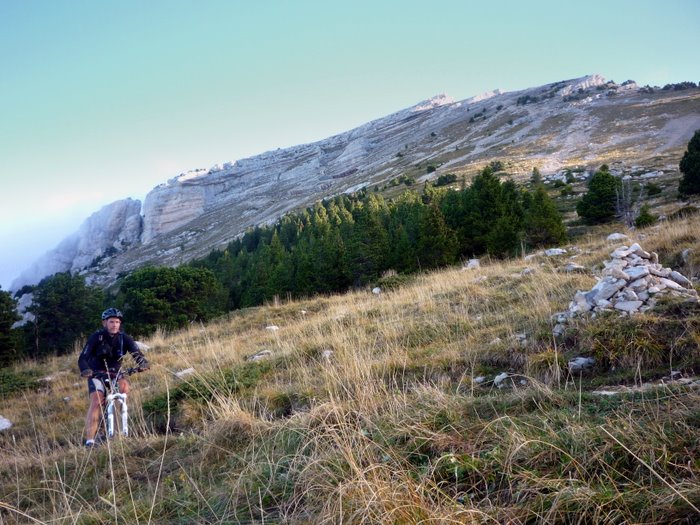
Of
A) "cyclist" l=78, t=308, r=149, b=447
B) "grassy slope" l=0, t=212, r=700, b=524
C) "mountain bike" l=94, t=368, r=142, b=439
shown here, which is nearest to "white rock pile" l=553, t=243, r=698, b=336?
"grassy slope" l=0, t=212, r=700, b=524

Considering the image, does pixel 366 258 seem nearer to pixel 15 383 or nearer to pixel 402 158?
pixel 15 383

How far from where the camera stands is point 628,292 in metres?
4.64

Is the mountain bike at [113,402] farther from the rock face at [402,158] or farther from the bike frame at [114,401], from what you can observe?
the rock face at [402,158]

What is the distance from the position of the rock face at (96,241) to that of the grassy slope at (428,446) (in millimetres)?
128676

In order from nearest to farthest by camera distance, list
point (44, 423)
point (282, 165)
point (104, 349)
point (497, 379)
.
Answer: point (497, 379) → point (104, 349) → point (44, 423) → point (282, 165)

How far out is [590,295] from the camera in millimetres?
4949

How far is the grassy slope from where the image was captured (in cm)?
176

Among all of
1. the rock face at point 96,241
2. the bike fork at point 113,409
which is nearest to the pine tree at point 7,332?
the bike fork at point 113,409

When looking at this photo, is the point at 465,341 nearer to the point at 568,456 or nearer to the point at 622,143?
the point at 568,456

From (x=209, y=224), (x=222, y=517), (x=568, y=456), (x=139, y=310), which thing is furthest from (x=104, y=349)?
(x=209, y=224)

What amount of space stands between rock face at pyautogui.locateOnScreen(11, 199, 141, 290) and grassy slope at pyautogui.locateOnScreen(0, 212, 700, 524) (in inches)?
5066

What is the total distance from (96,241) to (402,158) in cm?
11027

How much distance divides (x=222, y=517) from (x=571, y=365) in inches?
133

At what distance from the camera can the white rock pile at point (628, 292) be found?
4477 mm
